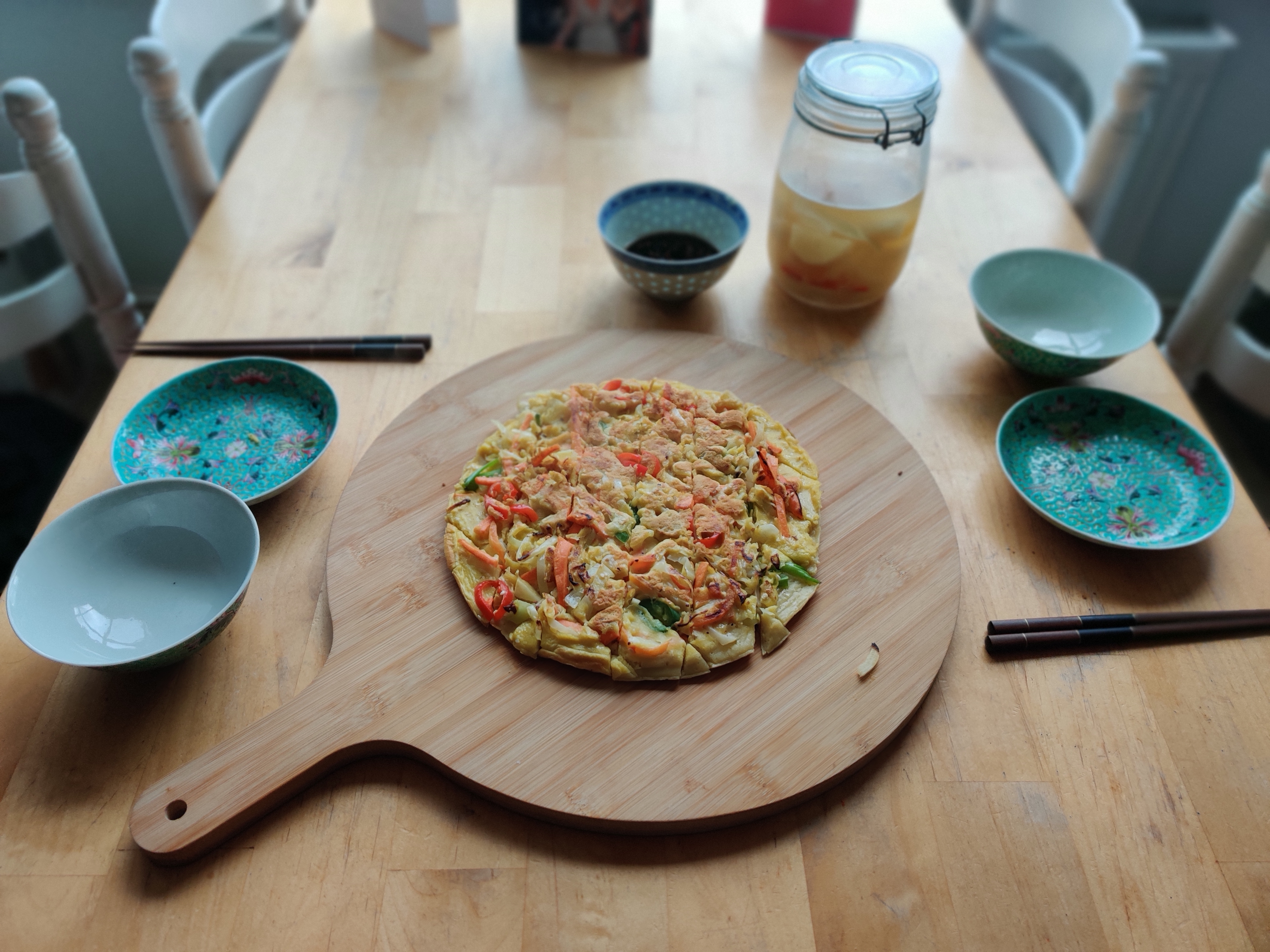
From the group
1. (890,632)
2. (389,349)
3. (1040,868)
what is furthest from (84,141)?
(1040,868)

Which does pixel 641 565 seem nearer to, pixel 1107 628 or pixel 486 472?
pixel 486 472

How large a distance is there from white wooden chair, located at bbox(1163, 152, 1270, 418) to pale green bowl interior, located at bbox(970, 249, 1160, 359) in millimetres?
728

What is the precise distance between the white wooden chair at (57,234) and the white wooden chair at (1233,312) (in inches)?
134

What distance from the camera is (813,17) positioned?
3398 millimetres

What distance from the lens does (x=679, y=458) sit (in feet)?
6.01

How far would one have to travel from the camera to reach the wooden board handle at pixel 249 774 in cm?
132

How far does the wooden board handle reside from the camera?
1320 mm

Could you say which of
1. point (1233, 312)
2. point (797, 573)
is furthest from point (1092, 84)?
point (797, 573)

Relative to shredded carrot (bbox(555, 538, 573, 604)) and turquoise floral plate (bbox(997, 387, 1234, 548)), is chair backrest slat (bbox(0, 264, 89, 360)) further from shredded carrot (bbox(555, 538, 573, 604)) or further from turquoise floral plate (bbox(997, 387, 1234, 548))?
turquoise floral plate (bbox(997, 387, 1234, 548))

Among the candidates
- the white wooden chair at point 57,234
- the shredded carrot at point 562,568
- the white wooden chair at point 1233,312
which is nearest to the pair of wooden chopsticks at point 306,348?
the white wooden chair at point 57,234

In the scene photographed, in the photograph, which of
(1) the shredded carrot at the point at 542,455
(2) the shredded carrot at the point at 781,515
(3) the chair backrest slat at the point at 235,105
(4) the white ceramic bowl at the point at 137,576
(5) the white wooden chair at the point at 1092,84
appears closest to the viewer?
(4) the white ceramic bowl at the point at 137,576

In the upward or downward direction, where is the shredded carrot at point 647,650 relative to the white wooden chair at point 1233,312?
upward

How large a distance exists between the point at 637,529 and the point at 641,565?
91 millimetres

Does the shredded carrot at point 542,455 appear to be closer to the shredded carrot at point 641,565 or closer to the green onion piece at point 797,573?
the shredded carrot at point 641,565
